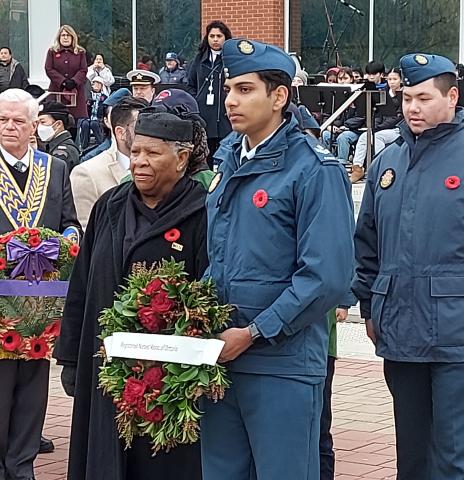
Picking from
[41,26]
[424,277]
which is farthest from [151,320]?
[41,26]

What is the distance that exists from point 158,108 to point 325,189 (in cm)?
122

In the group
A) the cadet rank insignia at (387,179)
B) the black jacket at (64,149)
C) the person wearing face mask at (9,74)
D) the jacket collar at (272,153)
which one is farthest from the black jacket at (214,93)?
the jacket collar at (272,153)

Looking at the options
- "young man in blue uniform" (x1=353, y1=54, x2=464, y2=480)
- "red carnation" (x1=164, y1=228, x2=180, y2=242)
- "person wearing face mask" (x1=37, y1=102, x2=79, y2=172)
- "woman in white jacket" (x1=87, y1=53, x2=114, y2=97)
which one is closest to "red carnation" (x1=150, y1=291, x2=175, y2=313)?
"red carnation" (x1=164, y1=228, x2=180, y2=242)

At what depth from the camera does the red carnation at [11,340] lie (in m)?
5.99

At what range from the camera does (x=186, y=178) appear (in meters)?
4.94

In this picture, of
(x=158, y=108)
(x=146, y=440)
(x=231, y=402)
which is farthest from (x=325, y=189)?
(x=146, y=440)

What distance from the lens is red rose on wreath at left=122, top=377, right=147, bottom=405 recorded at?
4211 mm

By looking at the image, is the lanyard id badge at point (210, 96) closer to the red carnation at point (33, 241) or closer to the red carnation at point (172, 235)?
the red carnation at point (33, 241)

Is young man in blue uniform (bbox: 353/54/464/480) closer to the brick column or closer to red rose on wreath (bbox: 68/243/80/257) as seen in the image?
red rose on wreath (bbox: 68/243/80/257)

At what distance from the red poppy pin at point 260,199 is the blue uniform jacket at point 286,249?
13 mm

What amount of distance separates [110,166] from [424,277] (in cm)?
237

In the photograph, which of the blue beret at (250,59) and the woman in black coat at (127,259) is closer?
the blue beret at (250,59)

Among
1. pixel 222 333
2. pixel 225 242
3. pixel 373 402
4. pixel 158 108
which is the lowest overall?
pixel 373 402

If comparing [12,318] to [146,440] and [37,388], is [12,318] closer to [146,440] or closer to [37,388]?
[37,388]
